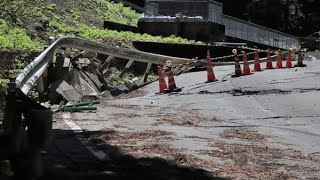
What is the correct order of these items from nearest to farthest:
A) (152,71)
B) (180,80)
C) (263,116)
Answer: (263,116), (180,80), (152,71)

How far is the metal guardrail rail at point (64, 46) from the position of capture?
11852 mm

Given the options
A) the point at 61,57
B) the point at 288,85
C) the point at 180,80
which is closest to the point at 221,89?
the point at 288,85

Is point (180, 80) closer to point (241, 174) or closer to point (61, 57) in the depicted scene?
point (61, 57)

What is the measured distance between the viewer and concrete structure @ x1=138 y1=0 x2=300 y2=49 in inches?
1387

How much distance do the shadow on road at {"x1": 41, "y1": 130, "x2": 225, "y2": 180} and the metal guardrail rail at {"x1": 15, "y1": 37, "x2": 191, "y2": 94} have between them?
121 inches

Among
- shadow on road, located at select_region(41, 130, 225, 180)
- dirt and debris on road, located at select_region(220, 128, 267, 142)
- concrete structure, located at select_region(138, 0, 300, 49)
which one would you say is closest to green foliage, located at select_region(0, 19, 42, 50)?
dirt and debris on road, located at select_region(220, 128, 267, 142)

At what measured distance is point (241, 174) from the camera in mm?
6844

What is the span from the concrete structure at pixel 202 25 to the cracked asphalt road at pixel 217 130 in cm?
1651

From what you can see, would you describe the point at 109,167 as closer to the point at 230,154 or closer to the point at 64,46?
the point at 230,154

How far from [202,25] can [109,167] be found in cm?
2957

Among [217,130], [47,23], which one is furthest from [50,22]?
[217,130]

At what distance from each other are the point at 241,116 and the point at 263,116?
0.53 metres

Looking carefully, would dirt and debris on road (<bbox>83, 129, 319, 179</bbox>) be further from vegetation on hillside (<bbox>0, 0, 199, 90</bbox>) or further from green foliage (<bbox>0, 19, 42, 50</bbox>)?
green foliage (<bbox>0, 19, 42, 50</bbox>)

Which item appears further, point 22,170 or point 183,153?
point 183,153
